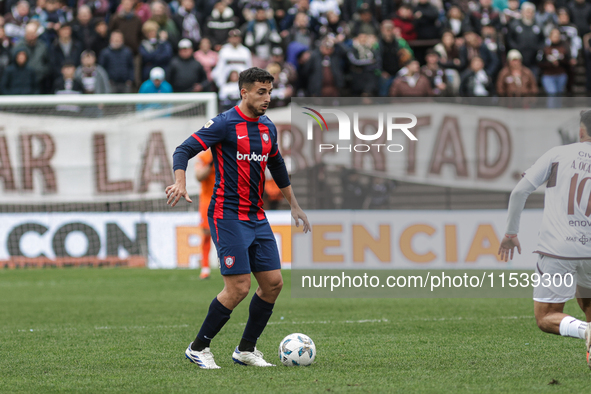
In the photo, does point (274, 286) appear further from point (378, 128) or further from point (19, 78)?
point (19, 78)

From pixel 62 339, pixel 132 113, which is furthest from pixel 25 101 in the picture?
pixel 62 339

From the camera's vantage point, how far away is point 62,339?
27.2 ft

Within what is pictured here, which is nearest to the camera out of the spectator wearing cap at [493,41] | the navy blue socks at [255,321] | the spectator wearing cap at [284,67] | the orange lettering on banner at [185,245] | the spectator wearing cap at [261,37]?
the navy blue socks at [255,321]

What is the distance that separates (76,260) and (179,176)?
11974mm

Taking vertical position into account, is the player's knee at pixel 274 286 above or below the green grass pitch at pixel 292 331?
above

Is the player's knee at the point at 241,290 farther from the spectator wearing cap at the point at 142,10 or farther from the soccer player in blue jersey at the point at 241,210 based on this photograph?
the spectator wearing cap at the point at 142,10

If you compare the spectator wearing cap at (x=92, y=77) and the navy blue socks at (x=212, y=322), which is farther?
the spectator wearing cap at (x=92, y=77)

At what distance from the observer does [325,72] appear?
17984 millimetres

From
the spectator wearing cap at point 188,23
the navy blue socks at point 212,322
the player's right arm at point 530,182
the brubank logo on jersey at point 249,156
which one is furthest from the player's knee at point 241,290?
the spectator wearing cap at point 188,23

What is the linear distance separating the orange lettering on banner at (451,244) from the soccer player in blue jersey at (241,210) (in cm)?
988

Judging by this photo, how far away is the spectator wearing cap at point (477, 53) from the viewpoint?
60.5ft

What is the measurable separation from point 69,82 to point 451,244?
352 inches

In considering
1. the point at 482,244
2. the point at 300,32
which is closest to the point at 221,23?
the point at 300,32

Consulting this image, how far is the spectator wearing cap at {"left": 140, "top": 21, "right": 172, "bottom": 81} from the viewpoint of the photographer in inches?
731
